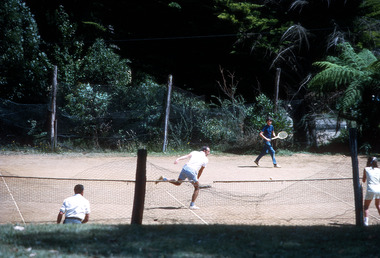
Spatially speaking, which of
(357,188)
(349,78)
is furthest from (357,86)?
(357,188)

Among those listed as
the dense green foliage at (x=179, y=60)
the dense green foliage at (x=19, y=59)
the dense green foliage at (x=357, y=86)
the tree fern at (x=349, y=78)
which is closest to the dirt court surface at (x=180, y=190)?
the dense green foliage at (x=357, y=86)

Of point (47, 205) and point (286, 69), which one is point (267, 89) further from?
point (47, 205)

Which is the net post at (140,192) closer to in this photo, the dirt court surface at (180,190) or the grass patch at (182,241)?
the grass patch at (182,241)

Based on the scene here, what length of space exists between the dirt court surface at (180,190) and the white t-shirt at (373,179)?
0.73 metres

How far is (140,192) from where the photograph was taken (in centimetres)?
752

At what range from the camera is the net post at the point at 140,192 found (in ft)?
24.5

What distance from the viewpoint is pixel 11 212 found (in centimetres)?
868

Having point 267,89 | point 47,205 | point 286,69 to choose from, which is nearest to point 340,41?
point 286,69

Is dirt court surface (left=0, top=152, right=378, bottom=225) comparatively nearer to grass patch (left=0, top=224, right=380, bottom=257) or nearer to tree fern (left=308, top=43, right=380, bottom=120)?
grass patch (left=0, top=224, right=380, bottom=257)

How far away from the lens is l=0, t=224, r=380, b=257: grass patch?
517cm

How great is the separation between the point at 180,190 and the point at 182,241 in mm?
5350

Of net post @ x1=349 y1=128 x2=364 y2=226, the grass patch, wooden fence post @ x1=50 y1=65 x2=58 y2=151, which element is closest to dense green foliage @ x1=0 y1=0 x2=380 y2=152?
wooden fence post @ x1=50 y1=65 x2=58 y2=151

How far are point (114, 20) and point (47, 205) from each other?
19349 millimetres

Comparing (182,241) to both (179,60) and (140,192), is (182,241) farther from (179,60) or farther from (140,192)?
(179,60)
